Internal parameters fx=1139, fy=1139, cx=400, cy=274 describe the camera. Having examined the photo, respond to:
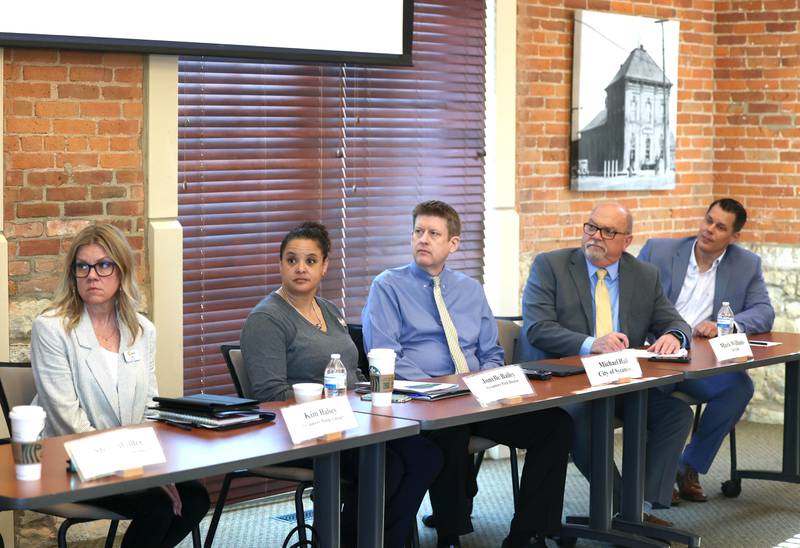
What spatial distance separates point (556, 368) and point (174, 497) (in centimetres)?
154

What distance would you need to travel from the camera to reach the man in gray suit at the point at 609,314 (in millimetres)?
4875

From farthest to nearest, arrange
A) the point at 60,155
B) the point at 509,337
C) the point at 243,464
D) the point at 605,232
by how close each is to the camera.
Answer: the point at 509,337 < the point at 605,232 < the point at 60,155 < the point at 243,464

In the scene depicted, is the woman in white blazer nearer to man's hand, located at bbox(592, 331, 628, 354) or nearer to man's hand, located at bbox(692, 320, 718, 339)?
man's hand, located at bbox(592, 331, 628, 354)

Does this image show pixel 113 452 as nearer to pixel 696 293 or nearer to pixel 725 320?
pixel 725 320

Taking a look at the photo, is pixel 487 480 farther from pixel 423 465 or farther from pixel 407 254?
pixel 423 465

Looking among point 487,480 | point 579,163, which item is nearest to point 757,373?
point 579,163

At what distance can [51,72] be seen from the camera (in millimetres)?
4430

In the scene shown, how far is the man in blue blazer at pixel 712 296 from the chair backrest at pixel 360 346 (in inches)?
63.2

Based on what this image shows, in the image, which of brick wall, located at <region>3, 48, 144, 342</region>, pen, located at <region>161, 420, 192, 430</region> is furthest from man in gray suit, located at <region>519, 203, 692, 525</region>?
pen, located at <region>161, 420, 192, 430</region>

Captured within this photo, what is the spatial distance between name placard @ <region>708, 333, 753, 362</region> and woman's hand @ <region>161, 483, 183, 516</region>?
7.51 ft

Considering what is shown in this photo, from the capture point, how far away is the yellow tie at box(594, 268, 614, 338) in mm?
5051

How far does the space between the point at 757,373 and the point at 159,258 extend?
14.4 ft

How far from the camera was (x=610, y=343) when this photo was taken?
473 cm

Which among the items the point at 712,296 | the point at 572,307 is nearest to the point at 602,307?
the point at 572,307
